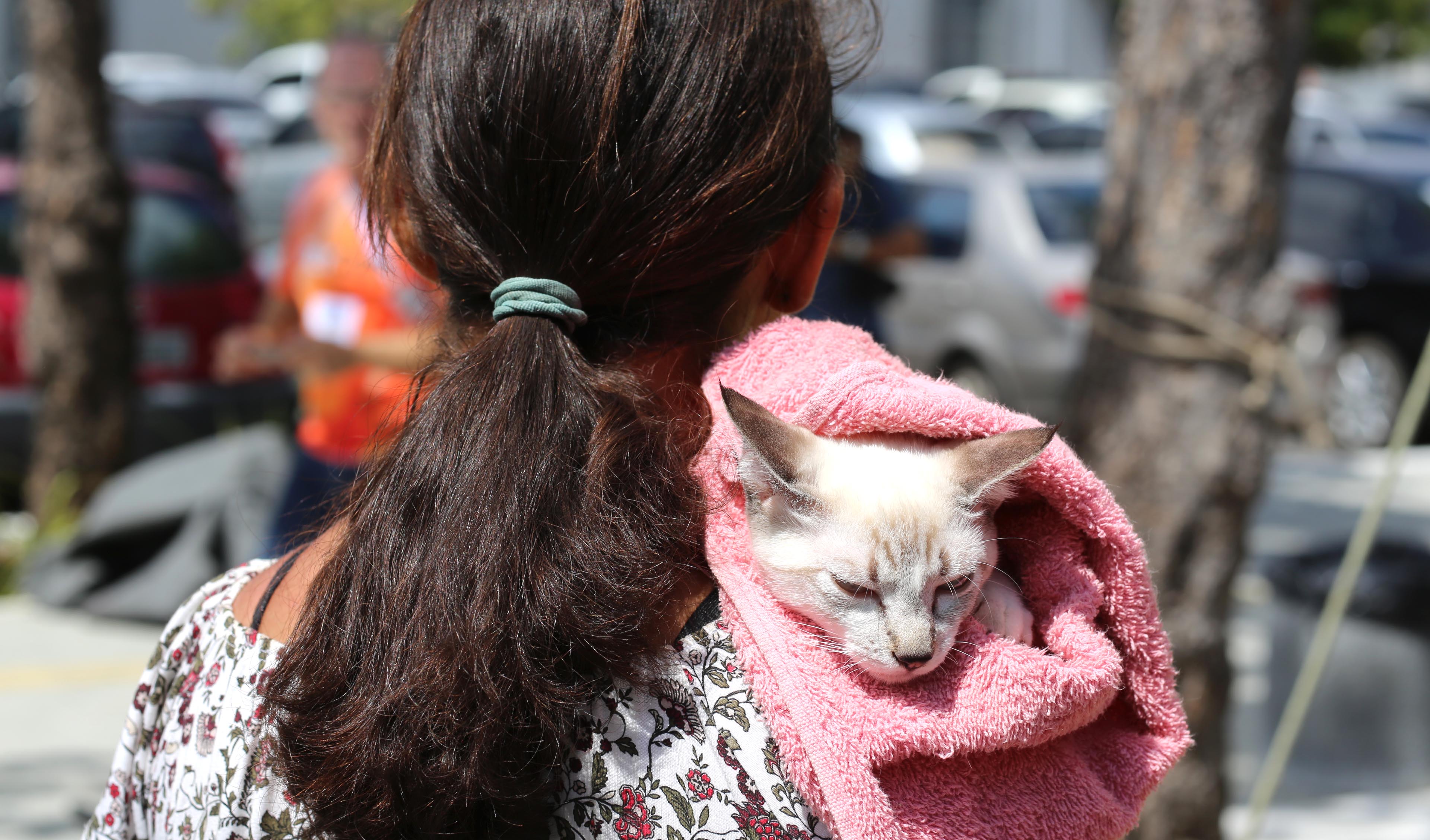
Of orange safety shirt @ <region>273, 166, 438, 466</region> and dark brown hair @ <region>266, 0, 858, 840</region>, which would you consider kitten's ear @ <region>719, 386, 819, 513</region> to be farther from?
orange safety shirt @ <region>273, 166, 438, 466</region>

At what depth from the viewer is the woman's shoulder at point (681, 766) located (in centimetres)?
116

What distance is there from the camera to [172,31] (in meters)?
25.5

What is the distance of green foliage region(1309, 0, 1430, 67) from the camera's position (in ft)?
79.5

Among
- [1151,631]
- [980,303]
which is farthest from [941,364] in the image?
[1151,631]

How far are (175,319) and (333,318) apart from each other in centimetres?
367

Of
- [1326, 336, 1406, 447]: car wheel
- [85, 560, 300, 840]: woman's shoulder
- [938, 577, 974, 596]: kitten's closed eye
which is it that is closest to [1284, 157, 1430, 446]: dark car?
[1326, 336, 1406, 447]: car wheel

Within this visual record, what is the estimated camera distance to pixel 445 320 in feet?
4.69

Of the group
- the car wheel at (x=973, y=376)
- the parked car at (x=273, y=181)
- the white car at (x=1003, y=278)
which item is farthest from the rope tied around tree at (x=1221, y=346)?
the parked car at (x=273, y=181)

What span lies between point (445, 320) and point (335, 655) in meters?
0.41

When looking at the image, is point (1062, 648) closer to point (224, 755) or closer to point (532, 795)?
point (532, 795)

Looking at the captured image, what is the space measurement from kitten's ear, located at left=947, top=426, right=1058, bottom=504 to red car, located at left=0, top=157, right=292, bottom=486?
646 cm

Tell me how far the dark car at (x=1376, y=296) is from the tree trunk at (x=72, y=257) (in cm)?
822

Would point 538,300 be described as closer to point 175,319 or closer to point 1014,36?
point 175,319

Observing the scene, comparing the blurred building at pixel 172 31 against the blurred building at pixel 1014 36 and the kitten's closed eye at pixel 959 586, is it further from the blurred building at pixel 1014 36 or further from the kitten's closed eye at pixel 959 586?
the kitten's closed eye at pixel 959 586
